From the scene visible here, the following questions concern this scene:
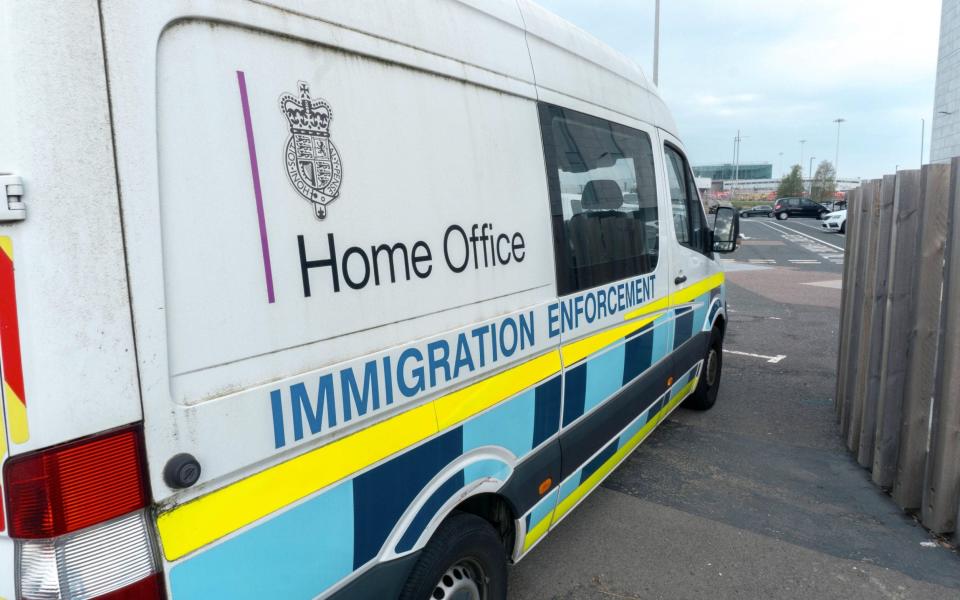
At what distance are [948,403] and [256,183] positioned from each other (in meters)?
3.50

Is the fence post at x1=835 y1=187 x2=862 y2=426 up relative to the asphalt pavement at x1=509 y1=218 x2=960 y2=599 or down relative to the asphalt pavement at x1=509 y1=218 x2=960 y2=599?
up

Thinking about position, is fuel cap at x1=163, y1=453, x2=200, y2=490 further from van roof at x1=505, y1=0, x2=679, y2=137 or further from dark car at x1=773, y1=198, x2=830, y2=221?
dark car at x1=773, y1=198, x2=830, y2=221

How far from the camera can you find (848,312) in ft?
16.4

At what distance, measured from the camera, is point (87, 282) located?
3.67ft

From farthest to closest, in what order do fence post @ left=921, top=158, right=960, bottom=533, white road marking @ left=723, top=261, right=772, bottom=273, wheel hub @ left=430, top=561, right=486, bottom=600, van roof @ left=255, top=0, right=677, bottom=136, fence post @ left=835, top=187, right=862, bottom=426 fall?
white road marking @ left=723, top=261, right=772, bottom=273 → fence post @ left=835, top=187, right=862, bottom=426 → fence post @ left=921, top=158, right=960, bottom=533 → wheel hub @ left=430, top=561, right=486, bottom=600 → van roof @ left=255, top=0, right=677, bottom=136

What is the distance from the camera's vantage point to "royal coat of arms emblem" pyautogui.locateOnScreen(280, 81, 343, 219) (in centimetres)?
148

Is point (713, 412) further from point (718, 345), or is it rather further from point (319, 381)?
point (319, 381)

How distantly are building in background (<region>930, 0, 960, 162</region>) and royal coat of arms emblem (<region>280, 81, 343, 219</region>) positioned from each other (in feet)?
70.2

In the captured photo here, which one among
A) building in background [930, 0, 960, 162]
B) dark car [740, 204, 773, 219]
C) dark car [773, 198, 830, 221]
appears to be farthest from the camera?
dark car [740, 204, 773, 219]

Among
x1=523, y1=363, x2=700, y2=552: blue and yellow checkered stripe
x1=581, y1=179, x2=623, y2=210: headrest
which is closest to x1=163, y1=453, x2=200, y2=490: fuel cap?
x1=523, y1=363, x2=700, y2=552: blue and yellow checkered stripe

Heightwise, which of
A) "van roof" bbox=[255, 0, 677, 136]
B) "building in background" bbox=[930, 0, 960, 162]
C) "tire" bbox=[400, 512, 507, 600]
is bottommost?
"tire" bbox=[400, 512, 507, 600]

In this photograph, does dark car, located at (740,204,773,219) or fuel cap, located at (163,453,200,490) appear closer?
fuel cap, located at (163,453,200,490)

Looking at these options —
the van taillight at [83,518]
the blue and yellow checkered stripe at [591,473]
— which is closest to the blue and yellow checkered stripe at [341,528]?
the van taillight at [83,518]

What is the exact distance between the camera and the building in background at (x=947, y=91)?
18.3 m
